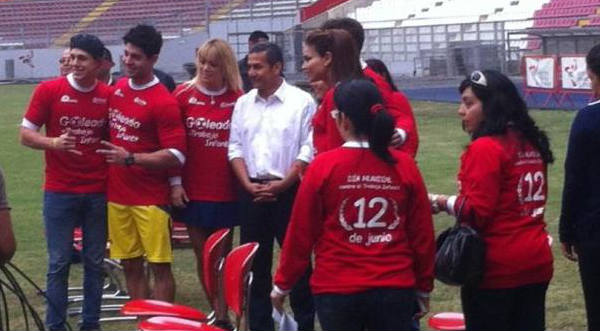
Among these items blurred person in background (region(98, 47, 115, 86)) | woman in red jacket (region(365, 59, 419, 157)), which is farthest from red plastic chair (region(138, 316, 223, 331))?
blurred person in background (region(98, 47, 115, 86))

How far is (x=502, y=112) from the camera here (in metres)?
5.40

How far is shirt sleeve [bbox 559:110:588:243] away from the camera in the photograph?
591cm

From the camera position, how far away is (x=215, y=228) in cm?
786

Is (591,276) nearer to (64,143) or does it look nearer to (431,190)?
(64,143)

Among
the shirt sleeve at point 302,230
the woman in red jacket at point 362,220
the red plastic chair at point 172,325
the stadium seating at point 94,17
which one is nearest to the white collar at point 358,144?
the woman in red jacket at point 362,220

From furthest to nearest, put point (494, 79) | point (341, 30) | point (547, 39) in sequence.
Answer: point (547, 39)
point (341, 30)
point (494, 79)

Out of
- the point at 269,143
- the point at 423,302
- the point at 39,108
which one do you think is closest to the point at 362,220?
the point at 423,302

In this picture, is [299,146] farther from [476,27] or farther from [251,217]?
[476,27]

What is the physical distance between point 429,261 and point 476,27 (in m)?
27.6

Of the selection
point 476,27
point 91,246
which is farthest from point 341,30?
point 476,27

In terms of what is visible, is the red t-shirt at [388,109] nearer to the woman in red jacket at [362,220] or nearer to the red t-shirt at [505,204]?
the red t-shirt at [505,204]

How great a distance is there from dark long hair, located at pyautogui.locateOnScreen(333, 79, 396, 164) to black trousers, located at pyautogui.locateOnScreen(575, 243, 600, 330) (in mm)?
1381

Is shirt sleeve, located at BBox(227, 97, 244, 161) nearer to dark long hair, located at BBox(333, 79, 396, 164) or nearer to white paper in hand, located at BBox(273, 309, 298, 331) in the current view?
white paper in hand, located at BBox(273, 309, 298, 331)

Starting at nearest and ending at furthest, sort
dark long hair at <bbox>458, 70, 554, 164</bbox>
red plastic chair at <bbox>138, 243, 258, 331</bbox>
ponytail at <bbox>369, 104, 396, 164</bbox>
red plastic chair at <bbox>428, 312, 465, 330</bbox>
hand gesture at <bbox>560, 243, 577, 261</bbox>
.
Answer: ponytail at <bbox>369, 104, 396, 164</bbox> → dark long hair at <bbox>458, 70, 554, 164</bbox> → red plastic chair at <bbox>428, 312, 465, 330</bbox> → red plastic chair at <bbox>138, 243, 258, 331</bbox> → hand gesture at <bbox>560, 243, 577, 261</bbox>
